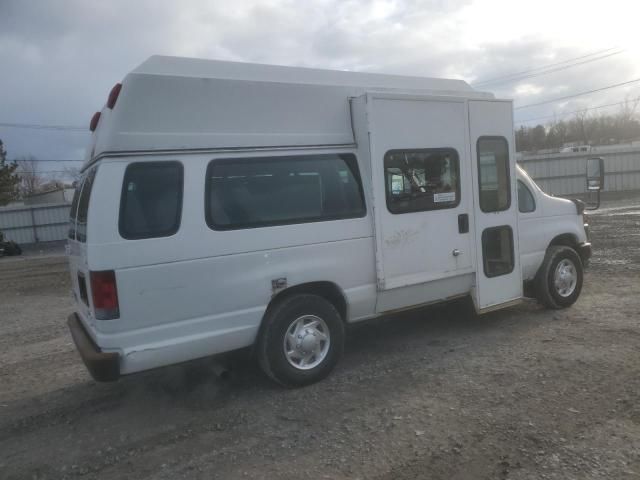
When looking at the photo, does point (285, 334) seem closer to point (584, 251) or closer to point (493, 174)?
point (493, 174)

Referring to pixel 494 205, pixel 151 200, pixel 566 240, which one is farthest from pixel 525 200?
pixel 151 200

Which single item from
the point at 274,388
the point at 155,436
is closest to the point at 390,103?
the point at 274,388

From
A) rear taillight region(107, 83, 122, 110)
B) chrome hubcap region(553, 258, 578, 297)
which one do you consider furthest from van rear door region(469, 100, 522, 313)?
rear taillight region(107, 83, 122, 110)

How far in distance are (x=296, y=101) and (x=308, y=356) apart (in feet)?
7.71

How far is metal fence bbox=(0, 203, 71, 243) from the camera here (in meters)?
28.8

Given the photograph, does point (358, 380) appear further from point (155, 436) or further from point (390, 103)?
point (390, 103)

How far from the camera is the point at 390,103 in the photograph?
5082 mm

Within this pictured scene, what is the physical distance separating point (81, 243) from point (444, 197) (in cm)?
352

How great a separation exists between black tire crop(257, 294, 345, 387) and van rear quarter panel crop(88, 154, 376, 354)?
0.14 metres

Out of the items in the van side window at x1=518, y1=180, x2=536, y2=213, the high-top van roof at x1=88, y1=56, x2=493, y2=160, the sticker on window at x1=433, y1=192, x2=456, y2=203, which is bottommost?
the van side window at x1=518, y1=180, x2=536, y2=213

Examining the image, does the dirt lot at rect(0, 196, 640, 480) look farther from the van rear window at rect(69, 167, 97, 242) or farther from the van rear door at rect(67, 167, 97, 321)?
the van rear window at rect(69, 167, 97, 242)

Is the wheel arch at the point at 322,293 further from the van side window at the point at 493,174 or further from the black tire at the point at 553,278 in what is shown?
the black tire at the point at 553,278

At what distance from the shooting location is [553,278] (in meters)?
6.56

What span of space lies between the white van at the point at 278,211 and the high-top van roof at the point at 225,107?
0.5 inches
